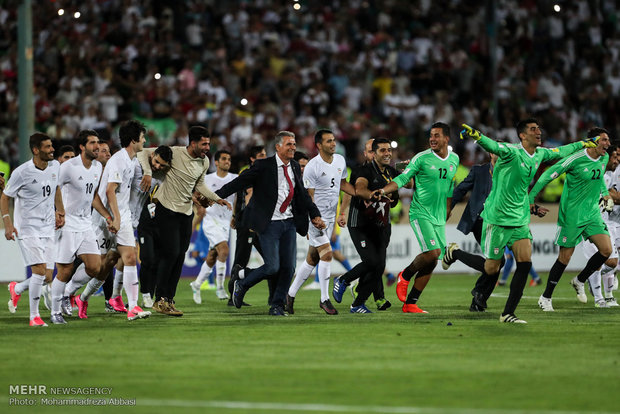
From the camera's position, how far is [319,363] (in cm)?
984

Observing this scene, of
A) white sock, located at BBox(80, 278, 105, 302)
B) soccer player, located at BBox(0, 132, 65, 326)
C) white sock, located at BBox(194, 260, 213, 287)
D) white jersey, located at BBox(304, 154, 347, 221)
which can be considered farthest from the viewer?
white sock, located at BBox(194, 260, 213, 287)

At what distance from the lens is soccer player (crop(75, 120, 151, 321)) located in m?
13.8

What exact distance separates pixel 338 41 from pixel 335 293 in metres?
16.5

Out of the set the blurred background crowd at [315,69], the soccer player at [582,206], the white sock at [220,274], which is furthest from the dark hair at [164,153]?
the blurred background crowd at [315,69]

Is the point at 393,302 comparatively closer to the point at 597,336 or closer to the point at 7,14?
the point at 597,336

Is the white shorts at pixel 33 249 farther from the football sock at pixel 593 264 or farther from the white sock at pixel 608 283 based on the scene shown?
the white sock at pixel 608 283

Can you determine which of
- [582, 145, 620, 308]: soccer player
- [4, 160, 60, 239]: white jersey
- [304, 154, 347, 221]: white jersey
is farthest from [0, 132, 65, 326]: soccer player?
[582, 145, 620, 308]: soccer player

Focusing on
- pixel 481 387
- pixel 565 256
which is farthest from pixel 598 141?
pixel 481 387

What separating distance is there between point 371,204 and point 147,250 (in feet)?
10.4

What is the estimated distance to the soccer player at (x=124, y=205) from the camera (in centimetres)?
1379

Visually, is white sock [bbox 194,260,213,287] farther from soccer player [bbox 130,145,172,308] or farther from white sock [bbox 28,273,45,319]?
white sock [bbox 28,273,45,319]

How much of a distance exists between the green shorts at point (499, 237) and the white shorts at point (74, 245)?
16.1ft

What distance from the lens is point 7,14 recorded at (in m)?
28.7

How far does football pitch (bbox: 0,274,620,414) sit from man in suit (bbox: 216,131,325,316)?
2.07ft
